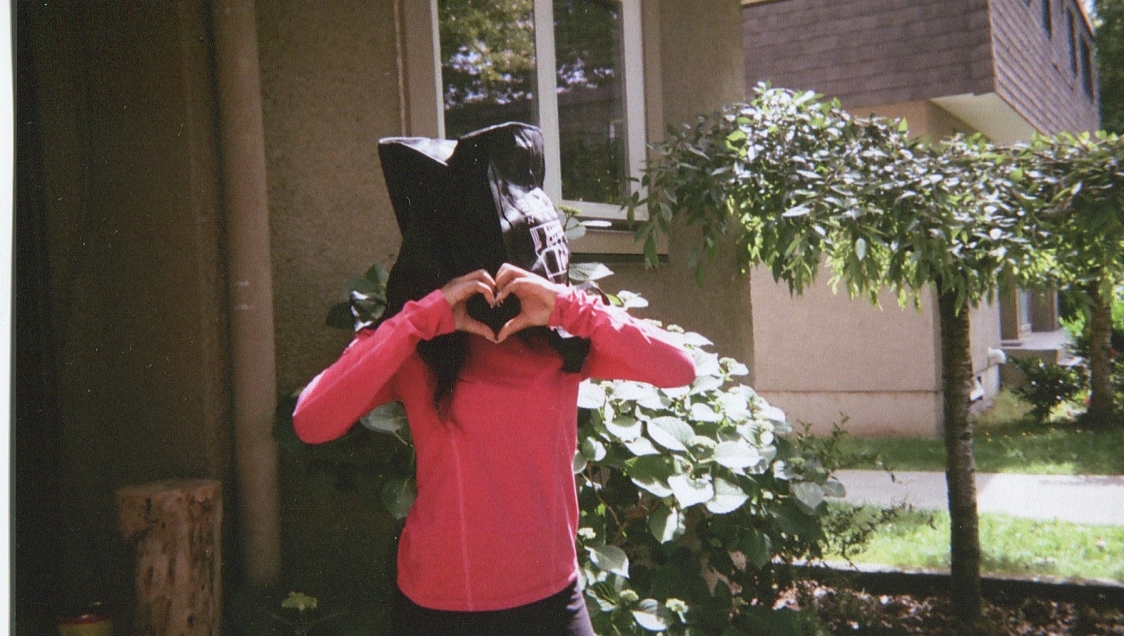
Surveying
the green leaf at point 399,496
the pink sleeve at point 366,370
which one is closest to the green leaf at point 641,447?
the green leaf at point 399,496

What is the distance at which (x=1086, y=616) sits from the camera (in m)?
4.62

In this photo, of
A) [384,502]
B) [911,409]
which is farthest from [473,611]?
[911,409]

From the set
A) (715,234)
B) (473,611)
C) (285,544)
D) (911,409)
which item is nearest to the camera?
(473,611)

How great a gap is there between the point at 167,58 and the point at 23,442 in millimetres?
1142

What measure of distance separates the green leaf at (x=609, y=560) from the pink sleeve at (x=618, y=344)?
2.87 ft

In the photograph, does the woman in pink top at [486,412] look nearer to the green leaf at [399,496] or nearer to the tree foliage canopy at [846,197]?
the green leaf at [399,496]

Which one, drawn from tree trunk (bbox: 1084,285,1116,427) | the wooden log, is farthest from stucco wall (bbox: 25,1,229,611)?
tree trunk (bbox: 1084,285,1116,427)

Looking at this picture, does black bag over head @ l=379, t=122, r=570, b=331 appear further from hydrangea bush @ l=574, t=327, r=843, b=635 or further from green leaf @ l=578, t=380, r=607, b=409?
hydrangea bush @ l=574, t=327, r=843, b=635

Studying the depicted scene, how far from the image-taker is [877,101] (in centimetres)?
966

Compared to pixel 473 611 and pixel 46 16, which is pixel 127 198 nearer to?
pixel 46 16

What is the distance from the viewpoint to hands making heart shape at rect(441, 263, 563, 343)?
181 centimetres

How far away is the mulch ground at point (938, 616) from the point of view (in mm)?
4441

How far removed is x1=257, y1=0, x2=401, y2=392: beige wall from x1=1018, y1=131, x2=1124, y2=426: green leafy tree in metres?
2.79

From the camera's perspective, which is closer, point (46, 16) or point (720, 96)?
point (46, 16)
